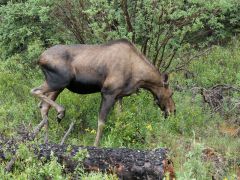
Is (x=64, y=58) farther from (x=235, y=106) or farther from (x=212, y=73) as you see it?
(x=212, y=73)

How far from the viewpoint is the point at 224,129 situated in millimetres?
11078

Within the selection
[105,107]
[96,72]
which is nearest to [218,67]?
[96,72]

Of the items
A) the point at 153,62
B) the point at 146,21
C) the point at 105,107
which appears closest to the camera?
the point at 105,107

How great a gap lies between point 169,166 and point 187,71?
6.35 metres

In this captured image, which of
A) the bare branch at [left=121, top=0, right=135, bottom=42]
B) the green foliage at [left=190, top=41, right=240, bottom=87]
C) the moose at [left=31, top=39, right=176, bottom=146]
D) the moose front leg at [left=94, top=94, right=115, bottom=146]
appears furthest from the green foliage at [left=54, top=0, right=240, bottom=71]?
the moose front leg at [left=94, top=94, right=115, bottom=146]

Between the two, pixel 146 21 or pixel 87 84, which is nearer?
pixel 87 84

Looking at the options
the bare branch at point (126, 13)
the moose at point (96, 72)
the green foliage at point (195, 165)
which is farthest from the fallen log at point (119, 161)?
the bare branch at point (126, 13)

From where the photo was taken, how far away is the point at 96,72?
34.9 feet

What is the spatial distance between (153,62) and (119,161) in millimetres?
5454

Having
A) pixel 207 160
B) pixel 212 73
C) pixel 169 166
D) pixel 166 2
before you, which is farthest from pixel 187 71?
pixel 169 166

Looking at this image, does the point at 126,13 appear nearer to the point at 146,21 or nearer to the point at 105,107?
the point at 146,21

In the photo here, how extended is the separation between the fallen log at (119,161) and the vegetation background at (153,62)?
0.27 meters

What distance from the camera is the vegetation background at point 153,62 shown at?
9.95 m

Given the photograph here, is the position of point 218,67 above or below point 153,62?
below
